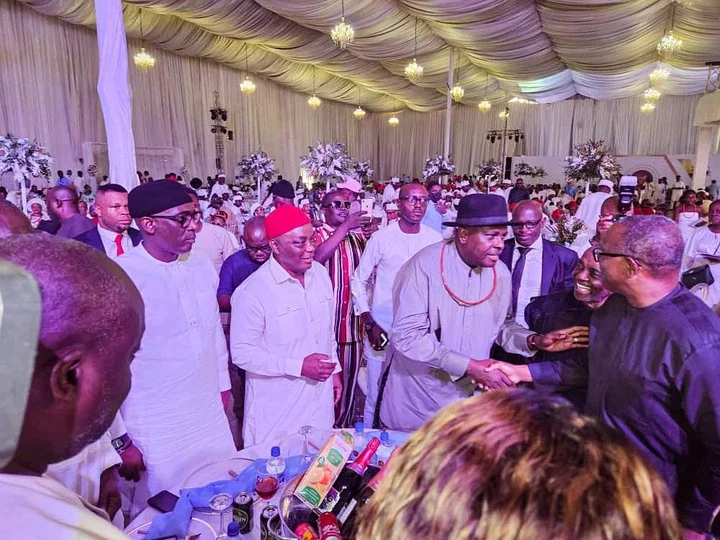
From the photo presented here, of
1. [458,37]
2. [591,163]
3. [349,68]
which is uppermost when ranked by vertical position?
[349,68]

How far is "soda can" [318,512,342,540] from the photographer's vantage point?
135 centimetres

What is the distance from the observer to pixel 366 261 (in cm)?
372

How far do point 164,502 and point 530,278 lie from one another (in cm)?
266

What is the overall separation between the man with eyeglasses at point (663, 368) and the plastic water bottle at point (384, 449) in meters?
0.83

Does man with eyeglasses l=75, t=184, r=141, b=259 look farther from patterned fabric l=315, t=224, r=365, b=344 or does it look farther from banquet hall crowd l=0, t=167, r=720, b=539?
patterned fabric l=315, t=224, r=365, b=344

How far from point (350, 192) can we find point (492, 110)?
23.5m

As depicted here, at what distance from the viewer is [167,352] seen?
224cm

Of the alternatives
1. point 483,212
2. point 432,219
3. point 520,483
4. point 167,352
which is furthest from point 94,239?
point 432,219

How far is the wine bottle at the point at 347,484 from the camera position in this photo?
4.87ft

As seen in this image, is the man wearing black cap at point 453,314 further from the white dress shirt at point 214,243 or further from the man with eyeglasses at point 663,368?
the white dress shirt at point 214,243

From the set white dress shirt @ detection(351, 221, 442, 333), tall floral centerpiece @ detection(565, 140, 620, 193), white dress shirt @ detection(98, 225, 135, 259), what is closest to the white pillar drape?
white dress shirt @ detection(98, 225, 135, 259)

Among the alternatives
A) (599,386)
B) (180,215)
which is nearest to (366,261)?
(180,215)

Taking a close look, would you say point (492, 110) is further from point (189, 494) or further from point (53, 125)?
point (189, 494)

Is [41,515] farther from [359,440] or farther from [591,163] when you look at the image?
[591,163]
